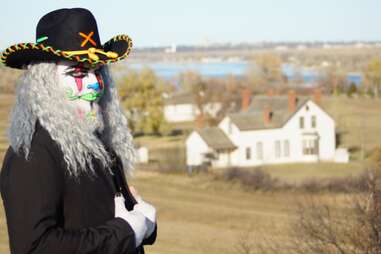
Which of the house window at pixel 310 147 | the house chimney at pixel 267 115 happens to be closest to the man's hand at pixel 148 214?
the house chimney at pixel 267 115

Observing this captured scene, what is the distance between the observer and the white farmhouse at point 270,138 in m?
52.4

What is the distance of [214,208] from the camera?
35062 mm

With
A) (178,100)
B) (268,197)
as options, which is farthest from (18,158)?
(178,100)

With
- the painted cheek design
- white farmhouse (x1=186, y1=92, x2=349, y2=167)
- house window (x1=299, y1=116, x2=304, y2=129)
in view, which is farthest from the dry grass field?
the painted cheek design

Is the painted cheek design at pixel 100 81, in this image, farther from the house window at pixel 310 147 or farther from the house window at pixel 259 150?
the house window at pixel 310 147

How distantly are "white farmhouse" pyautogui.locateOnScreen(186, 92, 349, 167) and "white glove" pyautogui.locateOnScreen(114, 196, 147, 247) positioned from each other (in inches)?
1865

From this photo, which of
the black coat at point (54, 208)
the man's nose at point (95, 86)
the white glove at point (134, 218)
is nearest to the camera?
A: the black coat at point (54, 208)

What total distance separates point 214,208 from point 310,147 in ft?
70.0

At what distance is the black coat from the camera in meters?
3.02

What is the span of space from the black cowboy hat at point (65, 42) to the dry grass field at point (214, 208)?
1161cm

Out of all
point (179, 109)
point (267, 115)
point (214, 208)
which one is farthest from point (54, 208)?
point (179, 109)

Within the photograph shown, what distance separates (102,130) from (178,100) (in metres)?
85.8

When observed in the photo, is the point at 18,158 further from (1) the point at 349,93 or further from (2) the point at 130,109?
(1) the point at 349,93

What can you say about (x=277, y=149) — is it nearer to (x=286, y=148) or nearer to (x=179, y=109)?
(x=286, y=148)
